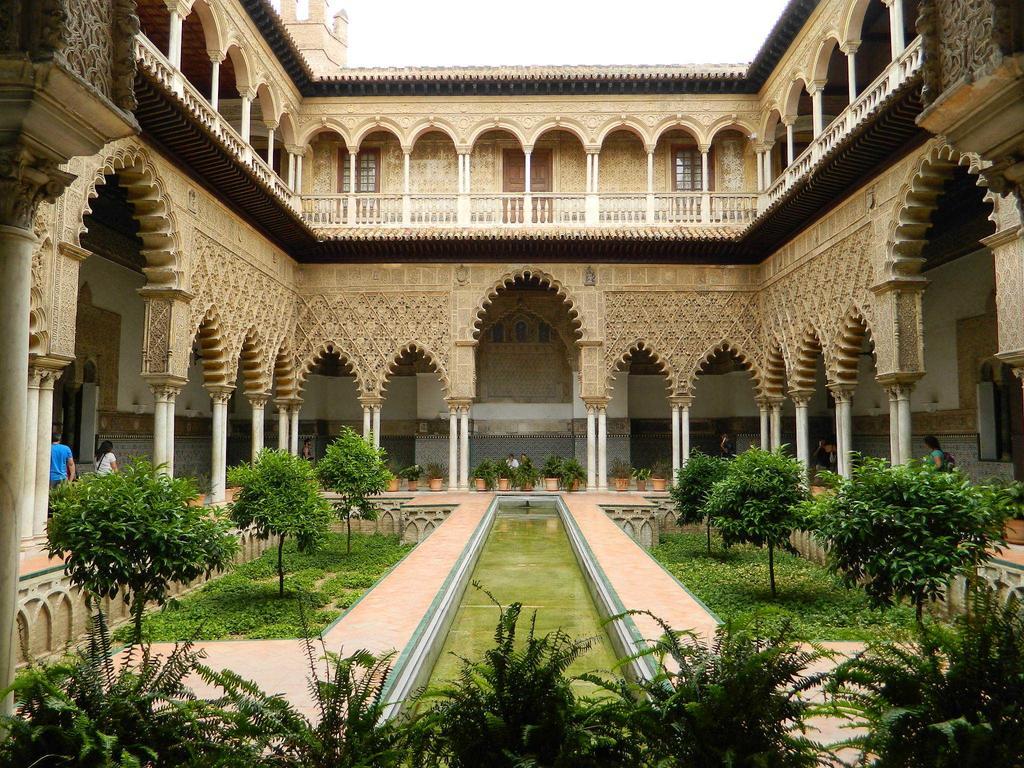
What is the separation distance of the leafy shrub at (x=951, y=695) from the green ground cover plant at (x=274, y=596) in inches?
138

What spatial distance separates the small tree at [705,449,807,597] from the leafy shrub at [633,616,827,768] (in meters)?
5.40

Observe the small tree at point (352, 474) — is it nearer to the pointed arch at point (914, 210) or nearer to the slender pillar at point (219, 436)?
the slender pillar at point (219, 436)

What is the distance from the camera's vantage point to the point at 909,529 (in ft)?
18.0

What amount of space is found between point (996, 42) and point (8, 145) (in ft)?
11.7

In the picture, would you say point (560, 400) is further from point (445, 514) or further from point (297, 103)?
point (297, 103)

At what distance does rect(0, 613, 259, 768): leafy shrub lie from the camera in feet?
7.56

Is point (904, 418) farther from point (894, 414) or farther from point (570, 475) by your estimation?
point (570, 475)

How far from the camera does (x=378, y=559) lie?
10523mm

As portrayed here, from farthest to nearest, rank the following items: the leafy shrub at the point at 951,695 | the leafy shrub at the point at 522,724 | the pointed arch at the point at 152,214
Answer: the pointed arch at the point at 152,214
the leafy shrub at the point at 522,724
the leafy shrub at the point at 951,695

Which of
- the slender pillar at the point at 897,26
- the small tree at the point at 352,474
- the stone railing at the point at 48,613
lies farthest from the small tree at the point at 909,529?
the slender pillar at the point at 897,26

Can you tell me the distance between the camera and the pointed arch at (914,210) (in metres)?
9.45

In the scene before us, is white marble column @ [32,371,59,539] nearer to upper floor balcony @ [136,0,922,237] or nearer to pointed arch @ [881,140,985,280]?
upper floor balcony @ [136,0,922,237]

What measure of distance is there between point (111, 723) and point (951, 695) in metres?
2.77

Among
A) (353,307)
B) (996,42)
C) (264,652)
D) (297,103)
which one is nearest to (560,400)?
(353,307)
